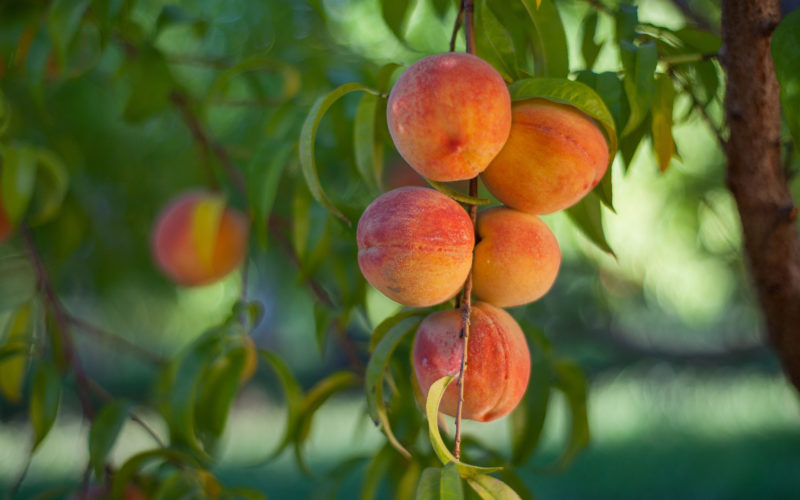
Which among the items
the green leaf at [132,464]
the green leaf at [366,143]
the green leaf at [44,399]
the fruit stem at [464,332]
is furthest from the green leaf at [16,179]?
the fruit stem at [464,332]

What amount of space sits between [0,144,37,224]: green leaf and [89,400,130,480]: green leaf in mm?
212

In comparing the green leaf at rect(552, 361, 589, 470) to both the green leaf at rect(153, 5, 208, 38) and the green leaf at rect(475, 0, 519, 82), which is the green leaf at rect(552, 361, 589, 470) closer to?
the green leaf at rect(475, 0, 519, 82)

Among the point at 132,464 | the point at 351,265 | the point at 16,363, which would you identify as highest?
the point at 351,265

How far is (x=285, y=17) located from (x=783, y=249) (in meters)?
0.90

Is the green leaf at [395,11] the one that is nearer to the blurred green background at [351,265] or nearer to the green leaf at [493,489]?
the blurred green background at [351,265]

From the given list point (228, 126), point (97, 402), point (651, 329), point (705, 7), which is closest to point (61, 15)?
point (228, 126)

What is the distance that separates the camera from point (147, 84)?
735mm

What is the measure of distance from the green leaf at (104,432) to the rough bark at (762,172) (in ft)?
1.85

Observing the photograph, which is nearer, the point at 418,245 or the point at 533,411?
the point at 418,245

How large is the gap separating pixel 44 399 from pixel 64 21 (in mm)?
345

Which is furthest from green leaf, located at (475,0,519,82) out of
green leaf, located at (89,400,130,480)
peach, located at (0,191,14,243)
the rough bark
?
peach, located at (0,191,14,243)

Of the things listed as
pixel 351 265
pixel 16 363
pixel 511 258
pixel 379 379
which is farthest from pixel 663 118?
pixel 16 363

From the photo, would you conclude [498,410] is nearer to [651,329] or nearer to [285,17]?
[285,17]

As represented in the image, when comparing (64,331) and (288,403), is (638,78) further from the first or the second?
(64,331)
